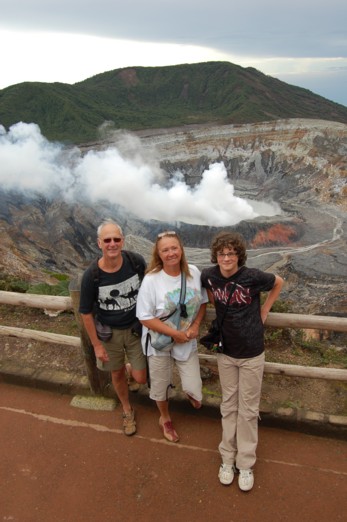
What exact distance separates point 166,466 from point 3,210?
1203 inches

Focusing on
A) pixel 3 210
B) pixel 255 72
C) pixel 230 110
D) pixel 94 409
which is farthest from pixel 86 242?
pixel 255 72

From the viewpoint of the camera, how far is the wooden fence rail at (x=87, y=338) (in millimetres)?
3496

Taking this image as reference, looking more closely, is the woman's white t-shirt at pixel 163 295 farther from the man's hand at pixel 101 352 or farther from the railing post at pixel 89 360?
the railing post at pixel 89 360

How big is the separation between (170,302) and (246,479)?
58.2 inches

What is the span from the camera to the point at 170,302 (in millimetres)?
3154

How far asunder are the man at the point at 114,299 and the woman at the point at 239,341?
625 mm

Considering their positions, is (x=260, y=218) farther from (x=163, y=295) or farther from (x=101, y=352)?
(x=163, y=295)

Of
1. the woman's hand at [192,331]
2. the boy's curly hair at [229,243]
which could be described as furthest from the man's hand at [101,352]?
the boy's curly hair at [229,243]

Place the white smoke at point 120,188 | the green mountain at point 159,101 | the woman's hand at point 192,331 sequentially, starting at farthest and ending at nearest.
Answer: the green mountain at point 159,101 < the white smoke at point 120,188 < the woman's hand at point 192,331

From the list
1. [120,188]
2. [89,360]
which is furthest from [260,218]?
[89,360]

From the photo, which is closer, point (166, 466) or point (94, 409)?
point (166, 466)

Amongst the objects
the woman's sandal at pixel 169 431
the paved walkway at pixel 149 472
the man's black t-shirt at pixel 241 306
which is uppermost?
the man's black t-shirt at pixel 241 306

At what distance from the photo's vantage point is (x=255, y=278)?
306 cm

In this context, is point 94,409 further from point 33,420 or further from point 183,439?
point 183,439
